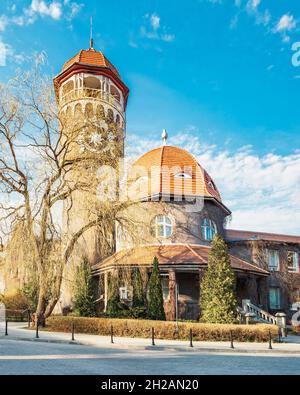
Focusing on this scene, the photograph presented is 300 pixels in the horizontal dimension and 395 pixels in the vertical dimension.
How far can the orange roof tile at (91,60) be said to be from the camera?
113 ft

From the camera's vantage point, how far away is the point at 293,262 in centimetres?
3316

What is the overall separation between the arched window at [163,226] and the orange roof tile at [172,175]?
1.72m

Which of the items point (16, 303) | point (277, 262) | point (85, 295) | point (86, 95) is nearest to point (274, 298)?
point (277, 262)

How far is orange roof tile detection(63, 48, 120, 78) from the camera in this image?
34.5 meters

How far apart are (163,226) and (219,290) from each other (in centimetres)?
824

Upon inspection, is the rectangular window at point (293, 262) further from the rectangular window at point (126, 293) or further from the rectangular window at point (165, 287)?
the rectangular window at point (126, 293)

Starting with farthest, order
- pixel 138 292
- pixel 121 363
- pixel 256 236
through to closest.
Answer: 1. pixel 256 236
2. pixel 138 292
3. pixel 121 363

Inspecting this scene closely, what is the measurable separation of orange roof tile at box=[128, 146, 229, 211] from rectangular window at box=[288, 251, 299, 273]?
7226 mm

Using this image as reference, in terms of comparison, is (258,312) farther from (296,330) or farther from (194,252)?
(194,252)

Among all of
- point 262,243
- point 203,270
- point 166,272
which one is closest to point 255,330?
point 203,270

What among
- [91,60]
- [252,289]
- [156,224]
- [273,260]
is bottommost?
[252,289]

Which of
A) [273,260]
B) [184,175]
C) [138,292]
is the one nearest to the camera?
[138,292]
